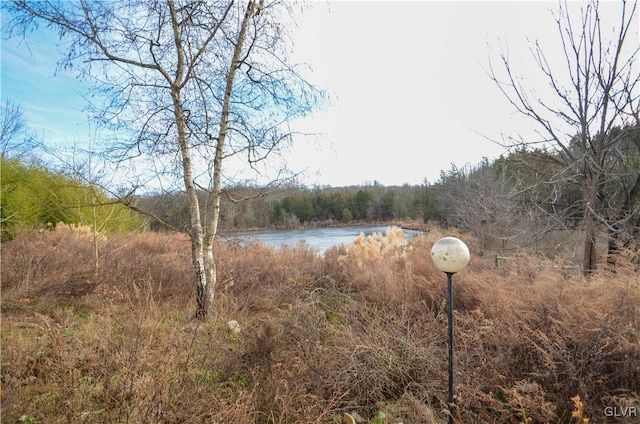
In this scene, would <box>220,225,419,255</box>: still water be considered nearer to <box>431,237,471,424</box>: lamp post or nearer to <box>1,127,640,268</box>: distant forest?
<box>1,127,640,268</box>: distant forest

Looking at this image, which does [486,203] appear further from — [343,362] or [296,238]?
[296,238]

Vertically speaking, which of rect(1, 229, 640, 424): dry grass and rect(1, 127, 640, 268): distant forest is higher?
rect(1, 127, 640, 268): distant forest

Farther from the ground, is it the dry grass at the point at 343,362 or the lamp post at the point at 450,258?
the lamp post at the point at 450,258

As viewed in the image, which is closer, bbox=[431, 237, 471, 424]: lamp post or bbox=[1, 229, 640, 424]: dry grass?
bbox=[1, 229, 640, 424]: dry grass

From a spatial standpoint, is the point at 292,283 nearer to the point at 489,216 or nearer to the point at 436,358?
the point at 436,358

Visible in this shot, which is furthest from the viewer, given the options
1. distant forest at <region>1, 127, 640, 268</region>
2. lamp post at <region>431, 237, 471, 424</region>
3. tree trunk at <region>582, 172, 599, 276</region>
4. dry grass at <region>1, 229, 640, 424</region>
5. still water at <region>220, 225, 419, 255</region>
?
still water at <region>220, 225, 419, 255</region>

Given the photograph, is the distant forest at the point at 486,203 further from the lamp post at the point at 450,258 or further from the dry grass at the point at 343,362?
the lamp post at the point at 450,258

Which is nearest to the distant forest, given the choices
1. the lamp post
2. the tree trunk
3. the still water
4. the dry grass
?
the tree trunk

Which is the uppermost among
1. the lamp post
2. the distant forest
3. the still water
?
the distant forest

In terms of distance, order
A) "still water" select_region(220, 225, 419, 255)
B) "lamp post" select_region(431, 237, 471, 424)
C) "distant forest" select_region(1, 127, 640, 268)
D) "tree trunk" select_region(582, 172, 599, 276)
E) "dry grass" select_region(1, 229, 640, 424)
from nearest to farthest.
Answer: "dry grass" select_region(1, 229, 640, 424), "lamp post" select_region(431, 237, 471, 424), "tree trunk" select_region(582, 172, 599, 276), "distant forest" select_region(1, 127, 640, 268), "still water" select_region(220, 225, 419, 255)

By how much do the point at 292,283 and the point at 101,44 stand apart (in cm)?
535

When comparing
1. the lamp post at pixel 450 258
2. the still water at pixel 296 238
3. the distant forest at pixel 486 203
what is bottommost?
the still water at pixel 296 238

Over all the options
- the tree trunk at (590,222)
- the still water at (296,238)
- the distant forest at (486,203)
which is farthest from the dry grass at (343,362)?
the still water at (296,238)

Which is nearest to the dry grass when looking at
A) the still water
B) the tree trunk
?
the tree trunk
